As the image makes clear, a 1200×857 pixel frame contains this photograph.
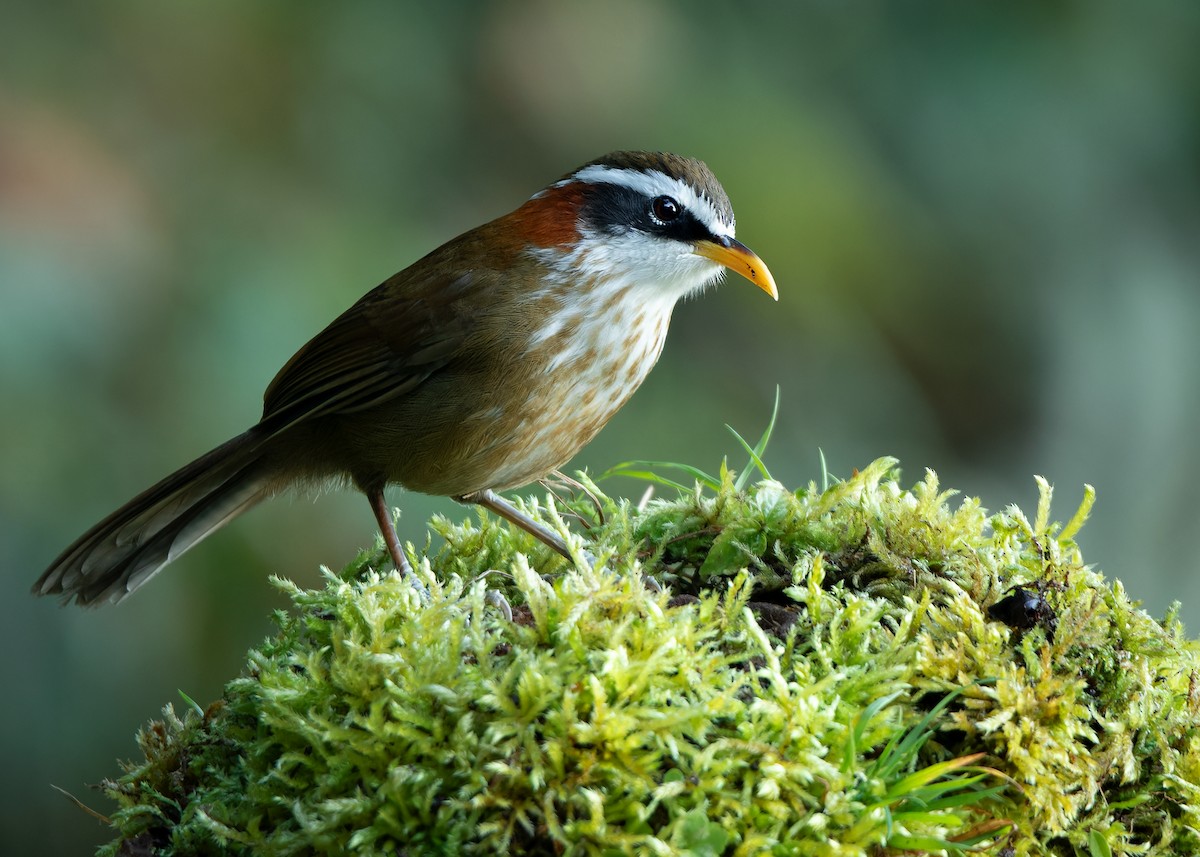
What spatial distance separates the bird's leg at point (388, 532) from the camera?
3.16 m

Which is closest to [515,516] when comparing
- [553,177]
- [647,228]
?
[647,228]

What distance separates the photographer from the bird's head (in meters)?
3.67

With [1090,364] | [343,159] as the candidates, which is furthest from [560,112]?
[1090,364]

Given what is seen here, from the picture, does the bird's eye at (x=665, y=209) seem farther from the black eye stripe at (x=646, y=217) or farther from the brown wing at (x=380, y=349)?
the brown wing at (x=380, y=349)

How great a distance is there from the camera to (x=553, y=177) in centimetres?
607

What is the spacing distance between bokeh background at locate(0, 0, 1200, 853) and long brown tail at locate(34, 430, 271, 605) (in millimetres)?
665

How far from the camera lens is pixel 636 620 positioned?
223 centimetres

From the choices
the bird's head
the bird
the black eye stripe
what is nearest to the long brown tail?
the bird

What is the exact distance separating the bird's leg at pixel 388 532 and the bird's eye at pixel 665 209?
133cm

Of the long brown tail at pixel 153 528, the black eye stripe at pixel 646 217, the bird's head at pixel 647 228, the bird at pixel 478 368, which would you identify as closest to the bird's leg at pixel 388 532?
the bird at pixel 478 368

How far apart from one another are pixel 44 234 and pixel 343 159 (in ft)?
4.83

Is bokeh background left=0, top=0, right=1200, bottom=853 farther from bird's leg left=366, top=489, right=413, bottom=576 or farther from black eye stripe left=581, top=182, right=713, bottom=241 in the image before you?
black eye stripe left=581, top=182, right=713, bottom=241

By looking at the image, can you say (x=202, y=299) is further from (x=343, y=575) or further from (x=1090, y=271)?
(x=1090, y=271)

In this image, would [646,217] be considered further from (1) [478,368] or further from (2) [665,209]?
(1) [478,368]
